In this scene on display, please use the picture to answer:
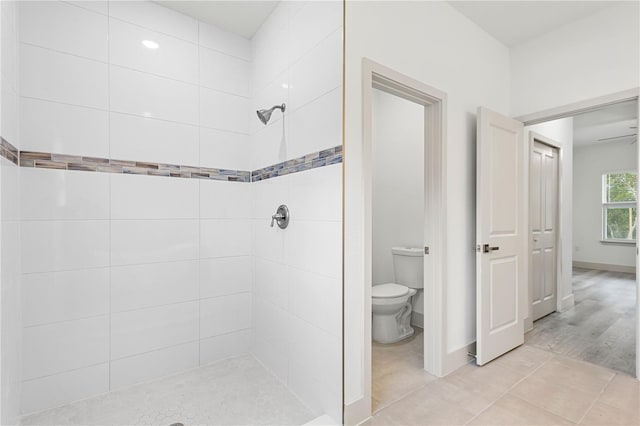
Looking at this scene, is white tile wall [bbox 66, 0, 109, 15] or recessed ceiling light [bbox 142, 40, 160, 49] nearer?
white tile wall [bbox 66, 0, 109, 15]

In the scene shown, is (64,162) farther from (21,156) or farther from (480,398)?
(480,398)

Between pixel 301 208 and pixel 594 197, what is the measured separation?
7.33 m

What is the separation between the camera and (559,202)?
11.5 feet

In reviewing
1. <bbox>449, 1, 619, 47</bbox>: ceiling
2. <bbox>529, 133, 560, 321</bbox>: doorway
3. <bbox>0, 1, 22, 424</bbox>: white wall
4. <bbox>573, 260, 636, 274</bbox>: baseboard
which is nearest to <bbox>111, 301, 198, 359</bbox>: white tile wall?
<bbox>0, 1, 22, 424</bbox>: white wall

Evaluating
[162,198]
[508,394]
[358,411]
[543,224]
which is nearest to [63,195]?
[162,198]

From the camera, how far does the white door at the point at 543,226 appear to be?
3180mm

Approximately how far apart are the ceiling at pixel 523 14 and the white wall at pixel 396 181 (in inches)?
35.6

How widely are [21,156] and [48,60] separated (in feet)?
1.90

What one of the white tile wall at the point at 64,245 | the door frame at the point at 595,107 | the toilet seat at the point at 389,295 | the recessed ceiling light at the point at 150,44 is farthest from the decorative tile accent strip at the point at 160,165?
the door frame at the point at 595,107

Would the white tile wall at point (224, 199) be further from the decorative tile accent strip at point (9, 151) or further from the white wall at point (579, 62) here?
the white wall at point (579, 62)

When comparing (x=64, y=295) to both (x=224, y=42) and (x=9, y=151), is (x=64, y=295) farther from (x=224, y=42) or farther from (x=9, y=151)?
(x=224, y=42)

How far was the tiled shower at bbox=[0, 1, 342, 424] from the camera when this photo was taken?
168 cm

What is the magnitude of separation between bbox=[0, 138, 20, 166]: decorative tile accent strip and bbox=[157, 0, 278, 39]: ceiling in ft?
4.33

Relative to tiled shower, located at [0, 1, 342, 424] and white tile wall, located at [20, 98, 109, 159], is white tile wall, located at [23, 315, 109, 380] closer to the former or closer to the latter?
tiled shower, located at [0, 1, 342, 424]
